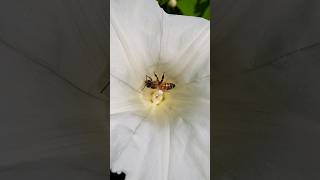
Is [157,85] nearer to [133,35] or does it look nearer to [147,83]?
[147,83]

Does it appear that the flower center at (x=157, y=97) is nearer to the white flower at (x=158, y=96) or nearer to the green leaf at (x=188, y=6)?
the white flower at (x=158, y=96)

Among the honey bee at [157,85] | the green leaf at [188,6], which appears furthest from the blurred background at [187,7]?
the honey bee at [157,85]

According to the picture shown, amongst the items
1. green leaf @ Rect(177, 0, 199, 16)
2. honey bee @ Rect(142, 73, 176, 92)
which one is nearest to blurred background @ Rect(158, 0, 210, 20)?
green leaf @ Rect(177, 0, 199, 16)

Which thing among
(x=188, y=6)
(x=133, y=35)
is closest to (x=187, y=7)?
(x=188, y=6)

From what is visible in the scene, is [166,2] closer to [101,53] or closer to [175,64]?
[175,64]

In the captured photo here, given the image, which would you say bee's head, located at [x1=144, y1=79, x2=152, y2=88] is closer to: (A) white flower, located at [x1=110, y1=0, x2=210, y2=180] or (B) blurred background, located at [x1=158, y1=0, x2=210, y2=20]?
A: (A) white flower, located at [x1=110, y1=0, x2=210, y2=180]
